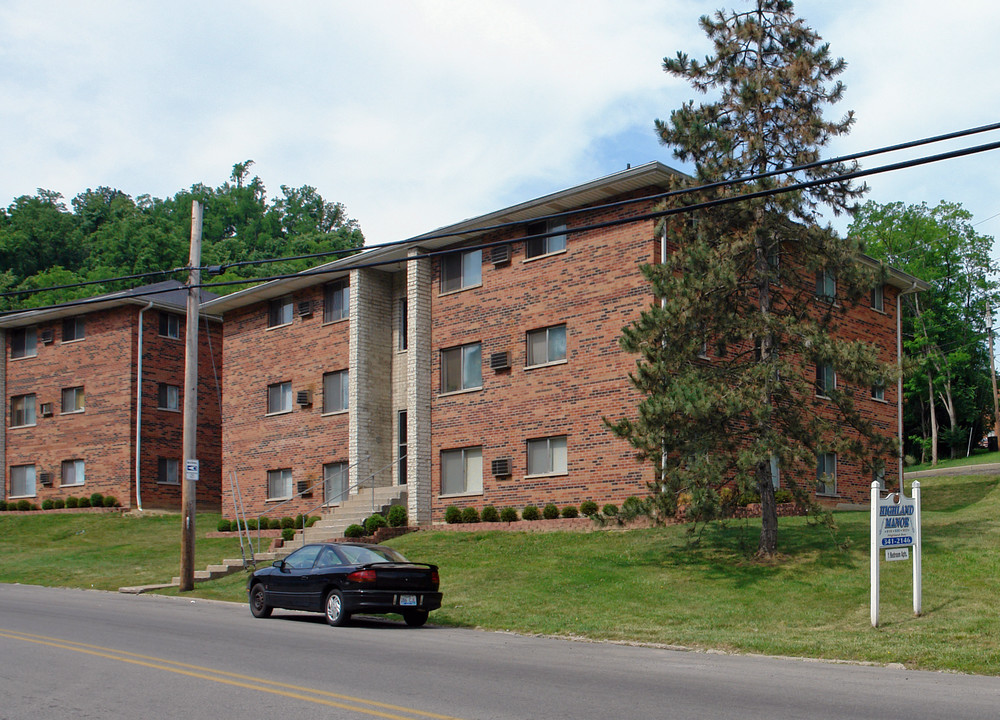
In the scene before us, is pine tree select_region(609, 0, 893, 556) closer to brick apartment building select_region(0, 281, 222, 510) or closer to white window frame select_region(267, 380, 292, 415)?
white window frame select_region(267, 380, 292, 415)

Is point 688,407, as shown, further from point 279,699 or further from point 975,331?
point 975,331

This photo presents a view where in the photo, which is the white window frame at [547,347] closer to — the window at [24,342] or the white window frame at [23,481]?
the white window frame at [23,481]

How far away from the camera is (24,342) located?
4675 centimetres

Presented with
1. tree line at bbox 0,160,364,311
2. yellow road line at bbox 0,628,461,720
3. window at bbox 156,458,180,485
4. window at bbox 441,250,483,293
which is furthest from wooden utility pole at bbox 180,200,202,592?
tree line at bbox 0,160,364,311

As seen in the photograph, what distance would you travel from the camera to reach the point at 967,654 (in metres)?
12.8

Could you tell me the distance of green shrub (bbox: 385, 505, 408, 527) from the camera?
29.7 meters

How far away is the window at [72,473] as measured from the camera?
143 feet

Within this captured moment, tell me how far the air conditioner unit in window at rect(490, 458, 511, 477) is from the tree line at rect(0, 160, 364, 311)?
36.3m

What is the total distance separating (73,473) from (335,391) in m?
15.9

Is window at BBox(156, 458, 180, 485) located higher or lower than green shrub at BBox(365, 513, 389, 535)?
higher

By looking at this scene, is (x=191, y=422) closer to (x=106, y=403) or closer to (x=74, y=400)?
(x=106, y=403)

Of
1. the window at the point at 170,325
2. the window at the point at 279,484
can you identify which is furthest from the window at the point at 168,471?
the window at the point at 279,484

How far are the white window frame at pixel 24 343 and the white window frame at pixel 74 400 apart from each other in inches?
120

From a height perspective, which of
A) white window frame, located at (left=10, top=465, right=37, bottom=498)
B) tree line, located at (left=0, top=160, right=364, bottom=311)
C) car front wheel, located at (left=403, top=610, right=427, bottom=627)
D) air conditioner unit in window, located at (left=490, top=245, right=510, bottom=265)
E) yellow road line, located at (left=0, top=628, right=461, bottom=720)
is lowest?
car front wheel, located at (left=403, top=610, right=427, bottom=627)
